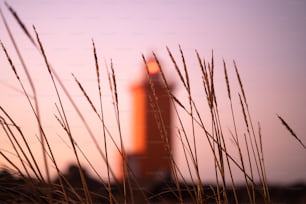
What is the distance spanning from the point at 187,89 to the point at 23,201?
0.44m

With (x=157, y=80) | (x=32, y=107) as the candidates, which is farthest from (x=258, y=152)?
(x=157, y=80)

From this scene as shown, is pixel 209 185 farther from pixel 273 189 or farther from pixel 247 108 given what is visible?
pixel 273 189

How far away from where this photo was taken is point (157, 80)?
599cm

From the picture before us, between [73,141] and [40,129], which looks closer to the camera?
[40,129]

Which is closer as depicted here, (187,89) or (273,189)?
(187,89)

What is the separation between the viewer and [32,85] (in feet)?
2.81

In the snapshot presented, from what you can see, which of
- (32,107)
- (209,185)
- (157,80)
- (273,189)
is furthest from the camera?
(157,80)

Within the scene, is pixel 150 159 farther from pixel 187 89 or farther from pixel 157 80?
pixel 187 89

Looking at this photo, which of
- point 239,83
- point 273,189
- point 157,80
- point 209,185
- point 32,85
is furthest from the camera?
point 157,80

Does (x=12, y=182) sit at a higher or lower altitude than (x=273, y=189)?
higher

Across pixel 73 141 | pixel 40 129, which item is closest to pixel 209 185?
pixel 73 141

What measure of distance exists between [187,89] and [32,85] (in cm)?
36

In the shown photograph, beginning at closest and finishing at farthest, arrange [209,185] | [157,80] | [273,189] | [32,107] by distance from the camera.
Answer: [32,107]
[209,185]
[273,189]
[157,80]

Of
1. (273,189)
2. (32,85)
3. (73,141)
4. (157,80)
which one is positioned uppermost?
(157,80)
